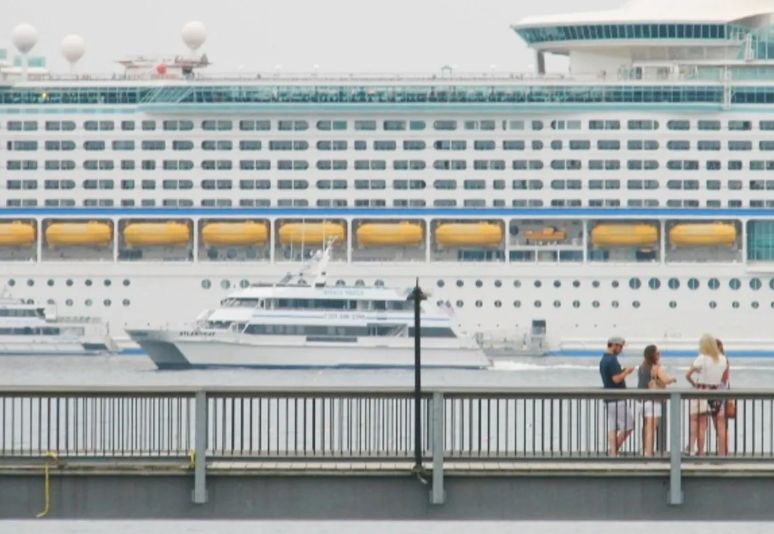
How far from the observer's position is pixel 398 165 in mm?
77938

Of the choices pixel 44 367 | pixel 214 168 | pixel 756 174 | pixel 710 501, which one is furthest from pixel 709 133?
pixel 710 501

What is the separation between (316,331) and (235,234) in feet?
25.8

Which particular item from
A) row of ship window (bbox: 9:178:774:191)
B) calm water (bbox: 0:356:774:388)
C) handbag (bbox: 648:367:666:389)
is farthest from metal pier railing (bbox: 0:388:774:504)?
row of ship window (bbox: 9:178:774:191)

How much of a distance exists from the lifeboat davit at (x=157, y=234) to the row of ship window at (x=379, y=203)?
58 centimetres

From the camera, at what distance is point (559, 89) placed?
78.2 metres

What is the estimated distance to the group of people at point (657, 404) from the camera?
24.3 metres

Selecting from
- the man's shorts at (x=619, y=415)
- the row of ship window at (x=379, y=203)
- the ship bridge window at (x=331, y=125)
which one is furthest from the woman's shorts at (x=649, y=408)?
the ship bridge window at (x=331, y=125)

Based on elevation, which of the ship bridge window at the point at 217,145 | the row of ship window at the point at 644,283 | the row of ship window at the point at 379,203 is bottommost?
the row of ship window at the point at 644,283

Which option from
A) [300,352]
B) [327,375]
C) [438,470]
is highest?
[438,470]

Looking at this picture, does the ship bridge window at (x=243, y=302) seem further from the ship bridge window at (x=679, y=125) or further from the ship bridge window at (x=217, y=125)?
the ship bridge window at (x=679, y=125)

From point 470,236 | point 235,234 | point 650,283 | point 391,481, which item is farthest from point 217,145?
point 391,481

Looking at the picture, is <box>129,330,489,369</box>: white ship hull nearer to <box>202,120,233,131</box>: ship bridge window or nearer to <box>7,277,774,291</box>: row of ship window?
<box>7,277,774,291</box>: row of ship window

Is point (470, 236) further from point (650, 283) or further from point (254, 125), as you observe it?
point (254, 125)

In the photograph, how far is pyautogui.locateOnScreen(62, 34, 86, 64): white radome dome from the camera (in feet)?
260
